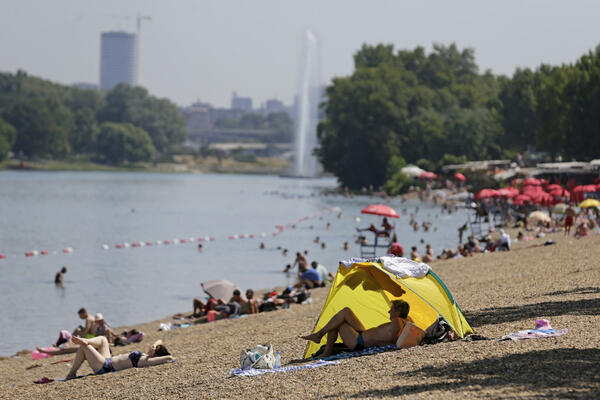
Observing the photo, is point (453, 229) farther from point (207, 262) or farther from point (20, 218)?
point (20, 218)

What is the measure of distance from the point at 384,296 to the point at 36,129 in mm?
186643

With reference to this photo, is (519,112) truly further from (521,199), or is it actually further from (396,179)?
(521,199)

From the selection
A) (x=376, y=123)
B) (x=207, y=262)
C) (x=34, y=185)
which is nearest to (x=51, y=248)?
(x=207, y=262)

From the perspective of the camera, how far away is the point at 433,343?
13.4 m

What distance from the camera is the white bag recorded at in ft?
42.8

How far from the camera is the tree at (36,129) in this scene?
192363 mm

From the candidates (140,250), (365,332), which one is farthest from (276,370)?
(140,250)

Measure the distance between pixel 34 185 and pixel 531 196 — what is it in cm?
10182

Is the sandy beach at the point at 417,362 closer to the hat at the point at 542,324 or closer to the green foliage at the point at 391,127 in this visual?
the hat at the point at 542,324

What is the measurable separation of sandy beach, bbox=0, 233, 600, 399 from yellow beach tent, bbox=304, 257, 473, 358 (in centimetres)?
62

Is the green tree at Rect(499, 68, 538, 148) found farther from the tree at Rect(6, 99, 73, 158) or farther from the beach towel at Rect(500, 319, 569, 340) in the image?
the tree at Rect(6, 99, 73, 158)

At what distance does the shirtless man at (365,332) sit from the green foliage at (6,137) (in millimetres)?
177873

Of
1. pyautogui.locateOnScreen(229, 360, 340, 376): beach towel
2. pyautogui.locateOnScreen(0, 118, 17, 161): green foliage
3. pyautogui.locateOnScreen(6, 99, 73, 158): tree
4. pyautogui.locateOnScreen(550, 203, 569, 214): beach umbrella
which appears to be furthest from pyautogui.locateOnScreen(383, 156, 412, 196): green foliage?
pyautogui.locateOnScreen(6, 99, 73, 158): tree

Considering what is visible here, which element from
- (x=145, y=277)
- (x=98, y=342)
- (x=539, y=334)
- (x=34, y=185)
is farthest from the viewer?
(x=34, y=185)
